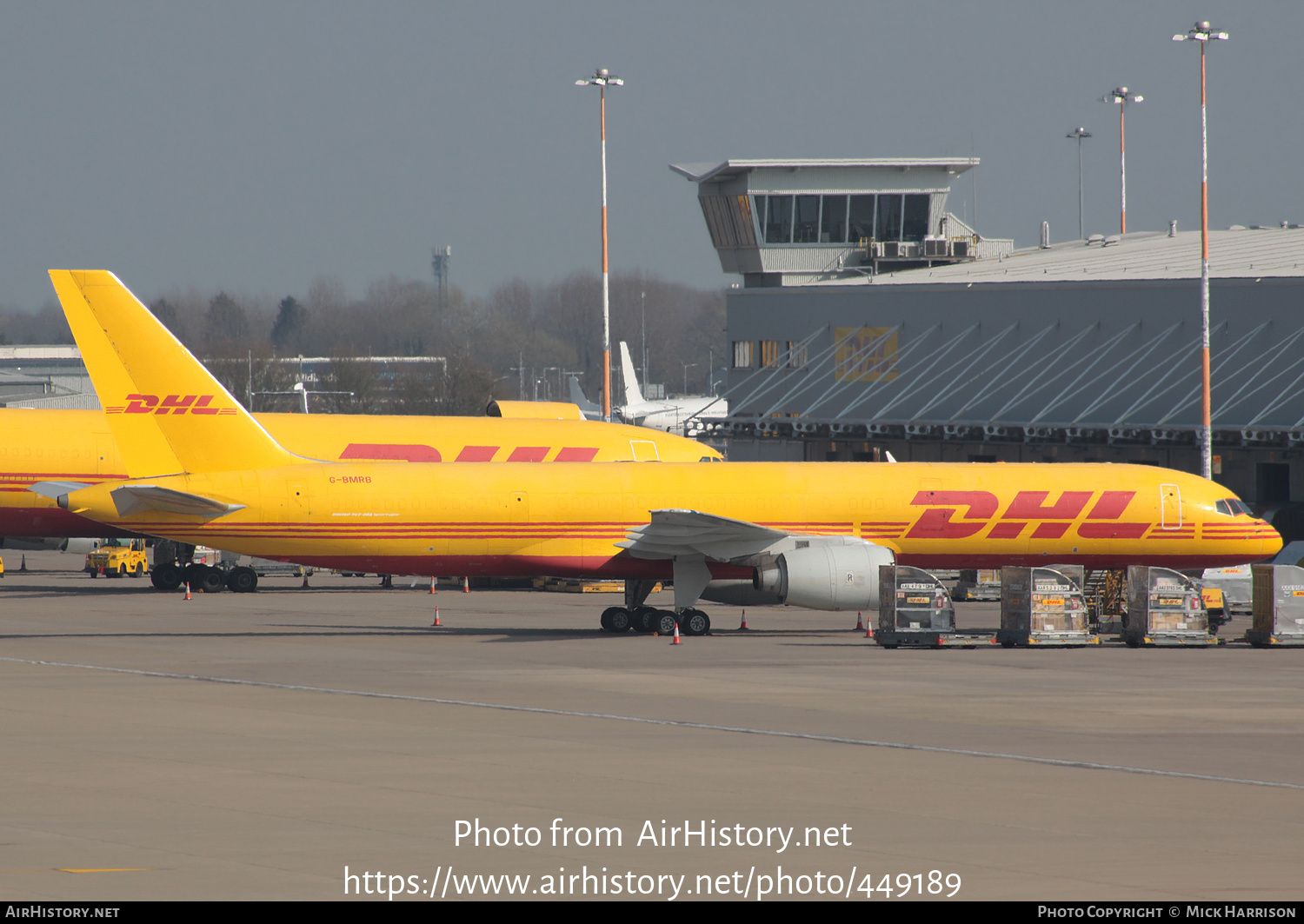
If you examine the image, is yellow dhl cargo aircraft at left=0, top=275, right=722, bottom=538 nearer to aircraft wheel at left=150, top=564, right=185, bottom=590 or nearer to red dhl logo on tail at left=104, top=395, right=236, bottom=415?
aircraft wheel at left=150, top=564, right=185, bottom=590

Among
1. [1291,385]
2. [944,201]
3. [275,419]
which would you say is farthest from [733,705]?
[944,201]

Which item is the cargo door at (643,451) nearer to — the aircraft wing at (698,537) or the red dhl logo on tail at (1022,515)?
the aircraft wing at (698,537)

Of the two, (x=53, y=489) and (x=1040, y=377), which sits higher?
(x=1040, y=377)

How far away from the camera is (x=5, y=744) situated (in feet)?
60.3

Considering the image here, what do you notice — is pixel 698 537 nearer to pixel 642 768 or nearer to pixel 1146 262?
pixel 642 768

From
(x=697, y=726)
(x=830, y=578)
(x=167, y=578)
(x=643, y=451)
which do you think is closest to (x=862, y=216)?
(x=643, y=451)

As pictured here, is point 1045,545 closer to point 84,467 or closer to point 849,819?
point 849,819

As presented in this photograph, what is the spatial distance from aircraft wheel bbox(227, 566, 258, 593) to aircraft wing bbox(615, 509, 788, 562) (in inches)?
673

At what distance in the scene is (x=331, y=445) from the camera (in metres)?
45.1

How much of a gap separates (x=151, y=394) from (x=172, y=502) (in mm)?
3285

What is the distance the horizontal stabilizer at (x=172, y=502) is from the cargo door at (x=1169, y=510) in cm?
2089

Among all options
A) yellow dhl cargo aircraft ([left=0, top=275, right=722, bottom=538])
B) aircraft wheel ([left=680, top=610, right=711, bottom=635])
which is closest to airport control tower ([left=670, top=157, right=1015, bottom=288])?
yellow dhl cargo aircraft ([left=0, top=275, right=722, bottom=538])

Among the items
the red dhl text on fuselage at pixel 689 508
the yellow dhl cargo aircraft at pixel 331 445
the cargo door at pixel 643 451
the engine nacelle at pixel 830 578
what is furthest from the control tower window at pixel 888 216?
the engine nacelle at pixel 830 578

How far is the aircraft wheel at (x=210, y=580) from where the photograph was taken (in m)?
46.3
